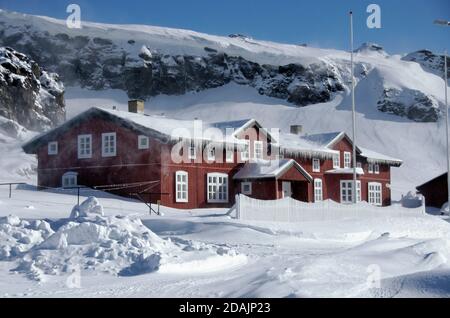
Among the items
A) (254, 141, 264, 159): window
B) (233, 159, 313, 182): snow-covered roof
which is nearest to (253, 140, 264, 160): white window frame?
(254, 141, 264, 159): window

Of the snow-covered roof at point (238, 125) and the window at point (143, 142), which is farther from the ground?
the snow-covered roof at point (238, 125)

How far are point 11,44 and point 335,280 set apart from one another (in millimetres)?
132680

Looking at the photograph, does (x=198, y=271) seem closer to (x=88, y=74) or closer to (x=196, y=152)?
(x=196, y=152)

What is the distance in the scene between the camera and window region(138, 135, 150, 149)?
3152 cm

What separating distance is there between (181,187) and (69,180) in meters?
6.46

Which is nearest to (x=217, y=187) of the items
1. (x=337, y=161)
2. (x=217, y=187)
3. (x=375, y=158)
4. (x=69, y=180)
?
(x=217, y=187)

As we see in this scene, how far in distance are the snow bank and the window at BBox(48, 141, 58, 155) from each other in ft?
69.0

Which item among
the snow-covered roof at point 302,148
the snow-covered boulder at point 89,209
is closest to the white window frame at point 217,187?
the snow-covered roof at point 302,148

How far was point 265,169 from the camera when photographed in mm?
34688

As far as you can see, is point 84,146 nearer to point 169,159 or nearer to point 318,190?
point 169,159

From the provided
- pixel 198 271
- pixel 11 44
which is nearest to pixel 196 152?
pixel 198 271

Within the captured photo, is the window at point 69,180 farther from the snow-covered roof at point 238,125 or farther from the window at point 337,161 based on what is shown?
the window at point 337,161

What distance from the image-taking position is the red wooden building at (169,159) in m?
31.4

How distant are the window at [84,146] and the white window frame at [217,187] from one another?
257 inches
